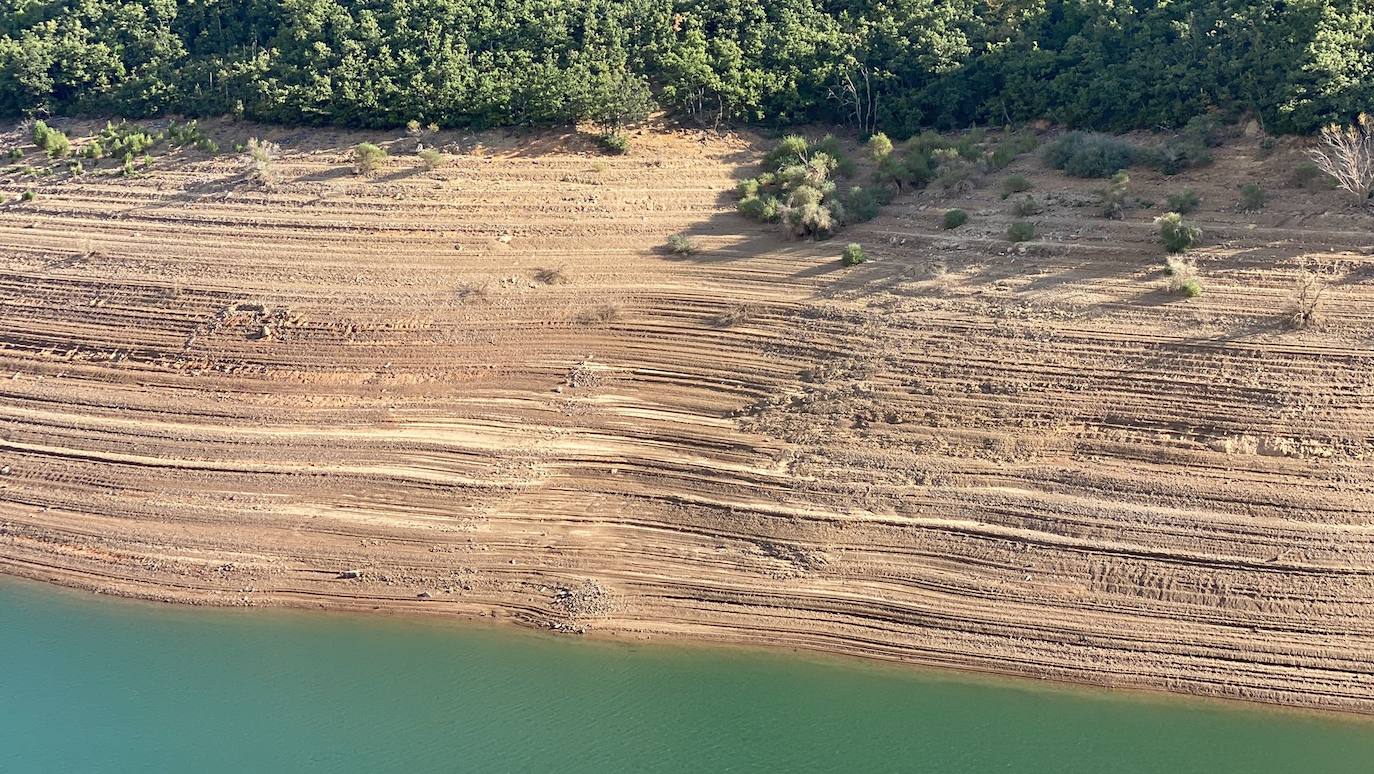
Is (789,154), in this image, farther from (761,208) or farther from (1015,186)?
(1015,186)

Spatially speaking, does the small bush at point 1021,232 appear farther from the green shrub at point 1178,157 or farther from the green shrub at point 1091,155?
the green shrub at point 1178,157

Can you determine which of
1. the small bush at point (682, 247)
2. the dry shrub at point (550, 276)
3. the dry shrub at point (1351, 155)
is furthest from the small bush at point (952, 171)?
the dry shrub at point (550, 276)

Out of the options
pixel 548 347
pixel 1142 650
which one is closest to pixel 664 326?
pixel 548 347

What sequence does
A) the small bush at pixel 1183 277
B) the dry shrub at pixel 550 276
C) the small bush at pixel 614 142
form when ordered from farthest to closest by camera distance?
the small bush at pixel 614 142 → the dry shrub at pixel 550 276 → the small bush at pixel 1183 277

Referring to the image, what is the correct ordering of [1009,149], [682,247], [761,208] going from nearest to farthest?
[682,247] → [761,208] → [1009,149]

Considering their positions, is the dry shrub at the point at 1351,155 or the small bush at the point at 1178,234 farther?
the small bush at the point at 1178,234

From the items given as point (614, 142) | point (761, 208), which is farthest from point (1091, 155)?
point (614, 142)
